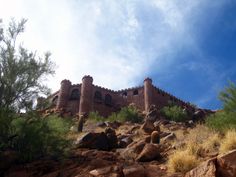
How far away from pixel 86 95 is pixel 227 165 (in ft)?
112

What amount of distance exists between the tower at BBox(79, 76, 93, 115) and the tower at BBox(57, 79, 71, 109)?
2336 mm

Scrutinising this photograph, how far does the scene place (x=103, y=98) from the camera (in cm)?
4381

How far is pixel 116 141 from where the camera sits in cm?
1342

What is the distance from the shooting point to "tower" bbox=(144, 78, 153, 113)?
137ft

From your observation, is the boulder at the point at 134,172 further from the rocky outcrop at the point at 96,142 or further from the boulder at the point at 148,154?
the rocky outcrop at the point at 96,142

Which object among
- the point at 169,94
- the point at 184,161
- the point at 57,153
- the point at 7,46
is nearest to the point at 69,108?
the point at 169,94

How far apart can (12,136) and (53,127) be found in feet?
5.29

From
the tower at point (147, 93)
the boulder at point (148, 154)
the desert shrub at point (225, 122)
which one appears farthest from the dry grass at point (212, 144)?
the tower at point (147, 93)

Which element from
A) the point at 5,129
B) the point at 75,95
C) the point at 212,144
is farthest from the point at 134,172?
the point at 75,95

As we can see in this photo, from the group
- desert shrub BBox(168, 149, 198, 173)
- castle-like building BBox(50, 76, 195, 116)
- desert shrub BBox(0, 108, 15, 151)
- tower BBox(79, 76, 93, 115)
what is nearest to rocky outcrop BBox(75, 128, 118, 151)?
desert shrub BBox(0, 108, 15, 151)

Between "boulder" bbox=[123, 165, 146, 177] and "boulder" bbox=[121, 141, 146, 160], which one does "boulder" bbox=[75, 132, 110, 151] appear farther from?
"boulder" bbox=[123, 165, 146, 177]

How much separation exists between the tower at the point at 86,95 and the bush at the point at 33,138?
2581 cm

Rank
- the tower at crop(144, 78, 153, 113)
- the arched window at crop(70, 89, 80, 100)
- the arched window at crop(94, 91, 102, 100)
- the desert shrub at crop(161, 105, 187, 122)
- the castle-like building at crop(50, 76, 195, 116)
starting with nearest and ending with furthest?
the desert shrub at crop(161, 105, 187, 122)
the castle-like building at crop(50, 76, 195, 116)
the tower at crop(144, 78, 153, 113)
the arched window at crop(70, 89, 80, 100)
the arched window at crop(94, 91, 102, 100)

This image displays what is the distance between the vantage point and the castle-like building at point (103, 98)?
41156mm
